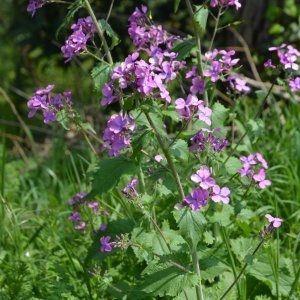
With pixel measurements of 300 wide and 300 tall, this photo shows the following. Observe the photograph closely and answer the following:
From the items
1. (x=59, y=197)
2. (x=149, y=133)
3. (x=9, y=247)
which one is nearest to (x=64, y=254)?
(x=9, y=247)

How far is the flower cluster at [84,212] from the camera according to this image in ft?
8.80

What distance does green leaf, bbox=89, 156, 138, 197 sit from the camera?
2.05 m

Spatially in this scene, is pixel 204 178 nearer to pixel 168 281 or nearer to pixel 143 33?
pixel 168 281

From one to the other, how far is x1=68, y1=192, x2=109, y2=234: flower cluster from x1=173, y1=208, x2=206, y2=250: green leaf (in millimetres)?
785

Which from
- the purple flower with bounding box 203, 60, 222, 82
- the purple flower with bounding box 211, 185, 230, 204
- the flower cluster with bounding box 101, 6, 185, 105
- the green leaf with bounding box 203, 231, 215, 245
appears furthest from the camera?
the purple flower with bounding box 203, 60, 222, 82

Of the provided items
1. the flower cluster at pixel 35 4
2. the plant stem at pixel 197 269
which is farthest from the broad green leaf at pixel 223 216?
the flower cluster at pixel 35 4

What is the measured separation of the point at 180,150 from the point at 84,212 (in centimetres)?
101

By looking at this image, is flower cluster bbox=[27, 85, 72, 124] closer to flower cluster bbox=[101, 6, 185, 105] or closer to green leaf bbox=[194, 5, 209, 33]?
flower cluster bbox=[101, 6, 185, 105]

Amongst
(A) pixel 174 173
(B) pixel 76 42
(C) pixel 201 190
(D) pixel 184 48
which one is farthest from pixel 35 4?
(C) pixel 201 190

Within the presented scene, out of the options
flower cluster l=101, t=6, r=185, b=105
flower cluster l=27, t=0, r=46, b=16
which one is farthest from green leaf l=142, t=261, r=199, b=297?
flower cluster l=27, t=0, r=46, b=16

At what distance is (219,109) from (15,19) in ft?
12.2

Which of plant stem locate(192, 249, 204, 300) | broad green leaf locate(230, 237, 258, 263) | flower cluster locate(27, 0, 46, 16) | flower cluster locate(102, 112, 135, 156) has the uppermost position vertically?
flower cluster locate(27, 0, 46, 16)

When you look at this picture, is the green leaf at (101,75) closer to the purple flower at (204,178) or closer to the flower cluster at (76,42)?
the flower cluster at (76,42)

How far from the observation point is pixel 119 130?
1.81 meters
